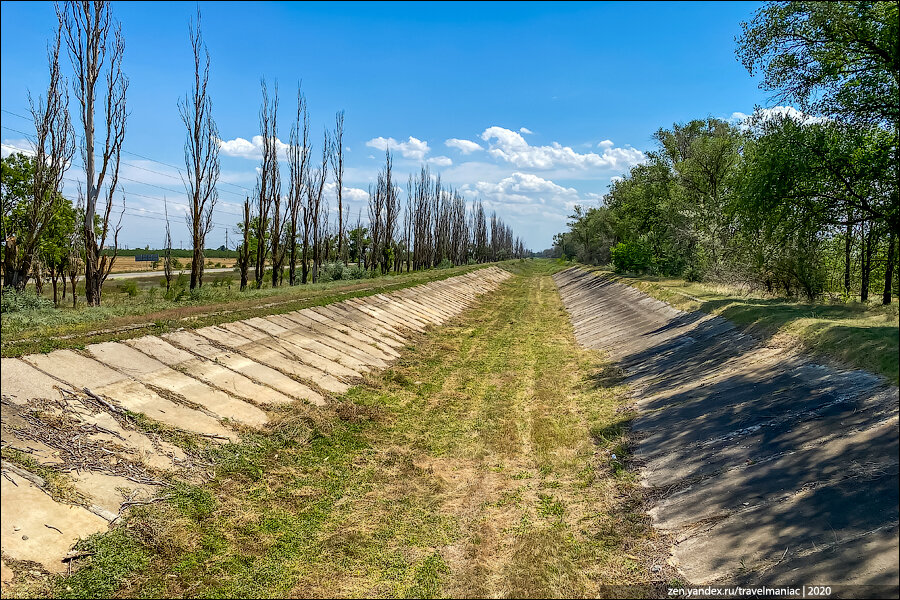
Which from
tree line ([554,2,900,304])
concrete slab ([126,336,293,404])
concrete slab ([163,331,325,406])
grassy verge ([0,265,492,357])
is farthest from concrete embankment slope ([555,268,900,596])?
grassy verge ([0,265,492,357])

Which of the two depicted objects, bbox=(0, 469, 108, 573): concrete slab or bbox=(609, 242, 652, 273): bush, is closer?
bbox=(0, 469, 108, 573): concrete slab

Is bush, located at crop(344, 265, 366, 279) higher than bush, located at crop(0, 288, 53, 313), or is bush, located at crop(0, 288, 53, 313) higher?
bush, located at crop(344, 265, 366, 279)

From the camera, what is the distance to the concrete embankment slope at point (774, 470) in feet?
15.8

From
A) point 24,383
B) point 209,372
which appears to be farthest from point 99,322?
point 24,383

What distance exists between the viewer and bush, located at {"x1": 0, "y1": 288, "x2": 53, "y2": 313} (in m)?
13.2

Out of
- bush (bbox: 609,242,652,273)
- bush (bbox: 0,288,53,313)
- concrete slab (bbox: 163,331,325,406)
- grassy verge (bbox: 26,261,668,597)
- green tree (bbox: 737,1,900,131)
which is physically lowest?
grassy verge (bbox: 26,261,668,597)

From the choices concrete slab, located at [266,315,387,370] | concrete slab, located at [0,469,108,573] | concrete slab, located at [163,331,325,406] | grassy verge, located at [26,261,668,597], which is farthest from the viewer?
concrete slab, located at [266,315,387,370]

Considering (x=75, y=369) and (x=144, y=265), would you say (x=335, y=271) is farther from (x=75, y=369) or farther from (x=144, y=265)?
(x=144, y=265)

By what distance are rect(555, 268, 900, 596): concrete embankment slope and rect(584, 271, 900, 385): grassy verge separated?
341 millimetres

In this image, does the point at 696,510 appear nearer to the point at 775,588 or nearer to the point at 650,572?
the point at 650,572

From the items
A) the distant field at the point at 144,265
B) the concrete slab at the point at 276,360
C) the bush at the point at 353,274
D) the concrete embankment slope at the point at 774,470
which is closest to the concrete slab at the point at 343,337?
the concrete slab at the point at 276,360

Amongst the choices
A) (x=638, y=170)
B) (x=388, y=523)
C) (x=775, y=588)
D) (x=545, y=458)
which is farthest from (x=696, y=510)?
(x=638, y=170)

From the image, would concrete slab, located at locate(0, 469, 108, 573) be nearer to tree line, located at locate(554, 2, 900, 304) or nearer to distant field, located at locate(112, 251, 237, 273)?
tree line, located at locate(554, 2, 900, 304)

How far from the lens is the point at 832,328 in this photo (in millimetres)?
9602
